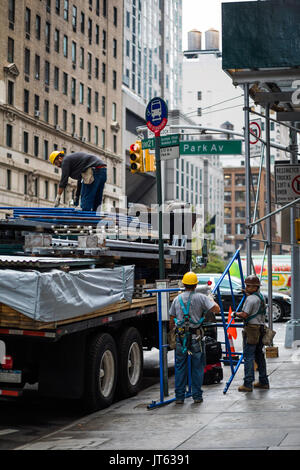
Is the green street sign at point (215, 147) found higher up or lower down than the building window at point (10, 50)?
lower down

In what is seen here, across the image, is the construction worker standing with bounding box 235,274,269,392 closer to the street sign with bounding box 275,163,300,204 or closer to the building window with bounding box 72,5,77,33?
the street sign with bounding box 275,163,300,204

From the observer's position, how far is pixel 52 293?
8.98m

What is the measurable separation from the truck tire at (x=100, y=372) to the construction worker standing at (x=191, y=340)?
3.13 feet

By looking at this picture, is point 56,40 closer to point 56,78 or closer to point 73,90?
point 56,78

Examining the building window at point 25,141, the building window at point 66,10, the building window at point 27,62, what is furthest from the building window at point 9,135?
the building window at point 66,10

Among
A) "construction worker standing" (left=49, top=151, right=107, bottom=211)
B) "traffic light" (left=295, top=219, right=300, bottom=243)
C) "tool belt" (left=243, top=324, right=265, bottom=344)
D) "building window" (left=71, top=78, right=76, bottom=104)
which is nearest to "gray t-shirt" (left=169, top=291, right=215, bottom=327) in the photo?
"tool belt" (left=243, top=324, right=265, bottom=344)

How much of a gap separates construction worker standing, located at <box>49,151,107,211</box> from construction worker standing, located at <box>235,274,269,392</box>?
3.83 metres

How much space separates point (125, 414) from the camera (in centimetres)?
1028

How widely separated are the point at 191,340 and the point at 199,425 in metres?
1.81

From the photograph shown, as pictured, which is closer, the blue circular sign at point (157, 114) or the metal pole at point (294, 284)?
the blue circular sign at point (157, 114)

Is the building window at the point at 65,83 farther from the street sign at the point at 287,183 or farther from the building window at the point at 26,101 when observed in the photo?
the street sign at the point at 287,183

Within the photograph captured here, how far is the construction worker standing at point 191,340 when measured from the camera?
10.7 metres

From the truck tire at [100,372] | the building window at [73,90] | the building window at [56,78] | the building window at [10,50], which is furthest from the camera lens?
the building window at [73,90]

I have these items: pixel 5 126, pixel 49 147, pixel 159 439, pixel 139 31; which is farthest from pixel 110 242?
pixel 139 31
